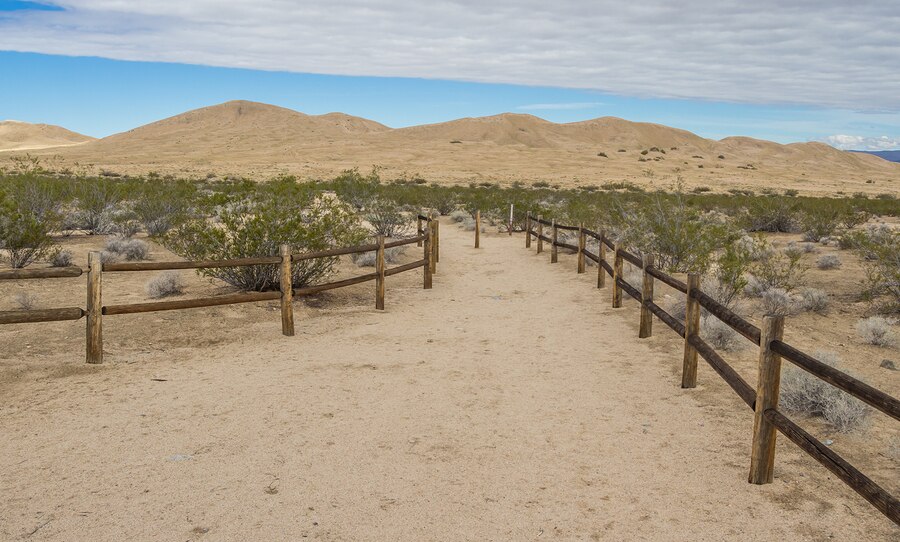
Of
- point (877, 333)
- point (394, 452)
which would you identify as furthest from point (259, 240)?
point (877, 333)

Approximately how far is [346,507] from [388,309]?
24.6ft

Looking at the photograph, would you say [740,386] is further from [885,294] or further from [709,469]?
[885,294]

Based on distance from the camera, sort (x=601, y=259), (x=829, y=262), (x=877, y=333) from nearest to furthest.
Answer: (x=877, y=333)
(x=601, y=259)
(x=829, y=262)

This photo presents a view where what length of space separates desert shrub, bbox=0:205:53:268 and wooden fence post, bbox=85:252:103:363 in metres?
7.71

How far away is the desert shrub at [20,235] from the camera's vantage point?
46.4 feet

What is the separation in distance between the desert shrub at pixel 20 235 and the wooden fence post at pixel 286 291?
7.75 m

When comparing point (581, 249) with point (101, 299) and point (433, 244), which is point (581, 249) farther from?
point (101, 299)

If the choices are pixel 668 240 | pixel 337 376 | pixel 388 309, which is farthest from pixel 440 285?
pixel 337 376

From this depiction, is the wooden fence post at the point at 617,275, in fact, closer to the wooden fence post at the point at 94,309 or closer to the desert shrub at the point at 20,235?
the wooden fence post at the point at 94,309

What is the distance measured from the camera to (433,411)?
22.3 feet

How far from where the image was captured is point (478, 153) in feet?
318

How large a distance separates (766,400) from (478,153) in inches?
3679

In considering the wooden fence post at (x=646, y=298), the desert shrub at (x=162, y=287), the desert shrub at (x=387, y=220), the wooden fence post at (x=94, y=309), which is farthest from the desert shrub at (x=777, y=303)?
the desert shrub at (x=387, y=220)

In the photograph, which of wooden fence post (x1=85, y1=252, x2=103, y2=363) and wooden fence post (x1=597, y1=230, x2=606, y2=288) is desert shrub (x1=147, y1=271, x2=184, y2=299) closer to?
wooden fence post (x1=85, y1=252, x2=103, y2=363)
